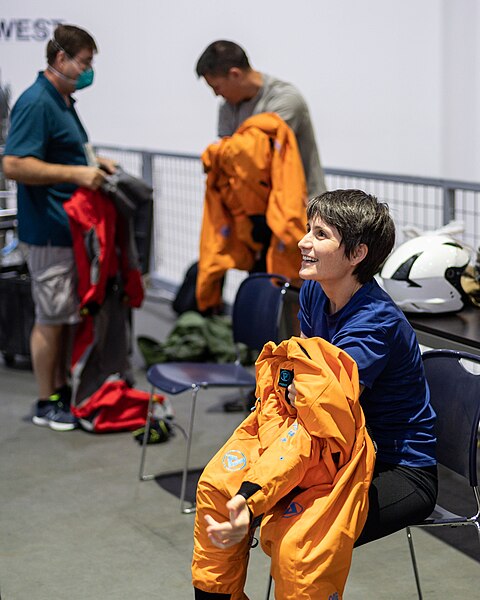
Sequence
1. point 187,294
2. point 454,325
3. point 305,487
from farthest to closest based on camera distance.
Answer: point 187,294 → point 454,325 → point 305,487

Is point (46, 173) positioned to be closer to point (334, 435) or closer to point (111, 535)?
point (111, 535)

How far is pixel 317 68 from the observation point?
23.0ft

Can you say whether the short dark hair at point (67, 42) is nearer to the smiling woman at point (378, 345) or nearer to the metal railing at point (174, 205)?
the metal railing at point (174, 205)

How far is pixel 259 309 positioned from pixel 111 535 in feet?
3.45

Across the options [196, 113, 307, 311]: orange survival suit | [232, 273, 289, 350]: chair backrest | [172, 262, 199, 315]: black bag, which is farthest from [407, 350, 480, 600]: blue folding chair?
[172, 262, 199, 315]: black bag

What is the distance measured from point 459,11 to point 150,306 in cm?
288

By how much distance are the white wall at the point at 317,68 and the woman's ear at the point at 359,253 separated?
163 inches

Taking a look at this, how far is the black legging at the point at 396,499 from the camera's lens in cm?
247

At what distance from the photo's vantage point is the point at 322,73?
275 inches

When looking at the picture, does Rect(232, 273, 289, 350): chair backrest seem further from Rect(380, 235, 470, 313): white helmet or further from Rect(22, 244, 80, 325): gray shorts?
Rect(22, 244, 80, 325): gray shorts

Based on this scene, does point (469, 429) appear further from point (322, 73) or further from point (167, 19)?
point (167, 19)

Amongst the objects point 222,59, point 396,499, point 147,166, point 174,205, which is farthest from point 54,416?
point 147,166

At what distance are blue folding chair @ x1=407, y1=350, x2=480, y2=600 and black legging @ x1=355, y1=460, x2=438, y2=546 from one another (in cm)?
11

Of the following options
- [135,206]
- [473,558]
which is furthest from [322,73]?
[473,558]
